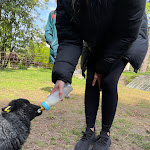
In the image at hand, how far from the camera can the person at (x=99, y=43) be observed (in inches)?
48.3

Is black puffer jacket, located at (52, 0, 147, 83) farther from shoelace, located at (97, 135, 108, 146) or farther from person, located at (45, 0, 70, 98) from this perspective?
person, located at (45, 0, 70, 98)

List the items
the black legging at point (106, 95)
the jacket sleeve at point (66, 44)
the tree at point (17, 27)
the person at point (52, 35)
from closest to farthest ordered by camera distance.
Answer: the jacket sleeve at point (66, 44)
the black legging at point (106, 95)
the person at point (52, 35)
the tree at point (17, 27)

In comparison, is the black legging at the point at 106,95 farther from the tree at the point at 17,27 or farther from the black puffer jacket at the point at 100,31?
the tree at the point at 17,27

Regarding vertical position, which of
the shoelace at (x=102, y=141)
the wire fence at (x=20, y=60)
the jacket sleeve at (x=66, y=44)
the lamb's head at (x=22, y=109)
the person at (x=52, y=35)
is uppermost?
the jacket sleeve at (x=66, y=44)

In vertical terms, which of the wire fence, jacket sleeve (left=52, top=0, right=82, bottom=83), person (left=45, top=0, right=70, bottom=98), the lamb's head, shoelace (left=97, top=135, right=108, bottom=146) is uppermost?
jacket sleeve (left=52, top=0, right=82, bottom=83)

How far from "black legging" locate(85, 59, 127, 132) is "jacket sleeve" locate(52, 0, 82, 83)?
42cm

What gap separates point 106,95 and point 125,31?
727 millimetres

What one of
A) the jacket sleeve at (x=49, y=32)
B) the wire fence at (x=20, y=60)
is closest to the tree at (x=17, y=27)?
the wire fence at (x=20, y=60)

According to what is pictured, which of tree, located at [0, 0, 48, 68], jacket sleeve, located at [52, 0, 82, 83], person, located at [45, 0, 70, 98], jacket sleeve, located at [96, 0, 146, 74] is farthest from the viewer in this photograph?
tree, located at [0, 0, 48, 68]

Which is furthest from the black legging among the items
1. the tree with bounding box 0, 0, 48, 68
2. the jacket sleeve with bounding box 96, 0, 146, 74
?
the tree with bounding box 0, 0, 48, 68

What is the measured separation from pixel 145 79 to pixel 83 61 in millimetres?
7769

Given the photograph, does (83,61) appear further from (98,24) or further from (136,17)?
(136,17)

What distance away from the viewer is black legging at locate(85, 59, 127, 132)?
168 cm

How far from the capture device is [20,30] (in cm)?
1259
